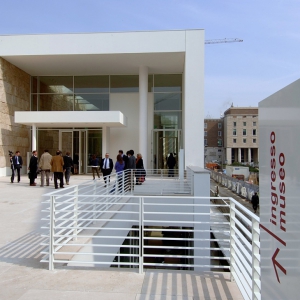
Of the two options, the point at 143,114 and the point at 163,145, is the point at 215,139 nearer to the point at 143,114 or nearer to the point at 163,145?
the point at 163,145

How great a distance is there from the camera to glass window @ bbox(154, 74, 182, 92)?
74.8 feet

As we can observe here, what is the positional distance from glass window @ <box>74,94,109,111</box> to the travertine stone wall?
358 cm

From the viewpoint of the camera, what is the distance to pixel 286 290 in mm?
1665

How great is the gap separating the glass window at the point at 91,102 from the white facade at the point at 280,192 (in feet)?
70.7

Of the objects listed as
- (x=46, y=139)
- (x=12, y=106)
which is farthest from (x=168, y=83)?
(x=12, y=106)

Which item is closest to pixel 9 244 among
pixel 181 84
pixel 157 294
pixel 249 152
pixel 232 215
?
pixel 157 294

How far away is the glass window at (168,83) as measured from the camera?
22812 mm

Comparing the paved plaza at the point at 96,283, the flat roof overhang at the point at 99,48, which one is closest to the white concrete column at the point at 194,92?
the flat roof overhang at the point at 99,48

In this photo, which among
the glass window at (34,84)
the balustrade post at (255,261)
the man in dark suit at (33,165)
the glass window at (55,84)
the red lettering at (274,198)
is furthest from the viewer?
the glass window at (34,84)

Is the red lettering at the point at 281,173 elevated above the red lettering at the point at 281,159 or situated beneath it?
situated beneath

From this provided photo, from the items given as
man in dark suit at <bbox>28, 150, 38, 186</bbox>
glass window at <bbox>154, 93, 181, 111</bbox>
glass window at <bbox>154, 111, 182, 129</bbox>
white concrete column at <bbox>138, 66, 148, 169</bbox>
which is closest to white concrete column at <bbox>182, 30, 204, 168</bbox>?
white concrete column at <bbox>138, 66, 148, 169</bbox>

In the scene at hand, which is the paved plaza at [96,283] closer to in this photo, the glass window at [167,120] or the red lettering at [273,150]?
the red lettering at [273,150]

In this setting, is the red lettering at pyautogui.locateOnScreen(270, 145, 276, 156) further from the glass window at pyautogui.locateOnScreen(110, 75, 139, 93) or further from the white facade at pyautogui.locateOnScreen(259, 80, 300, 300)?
the glass window at pyautogui.locateOnScreen(110, 75, 139, 93)

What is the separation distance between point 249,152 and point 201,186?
283 feet
